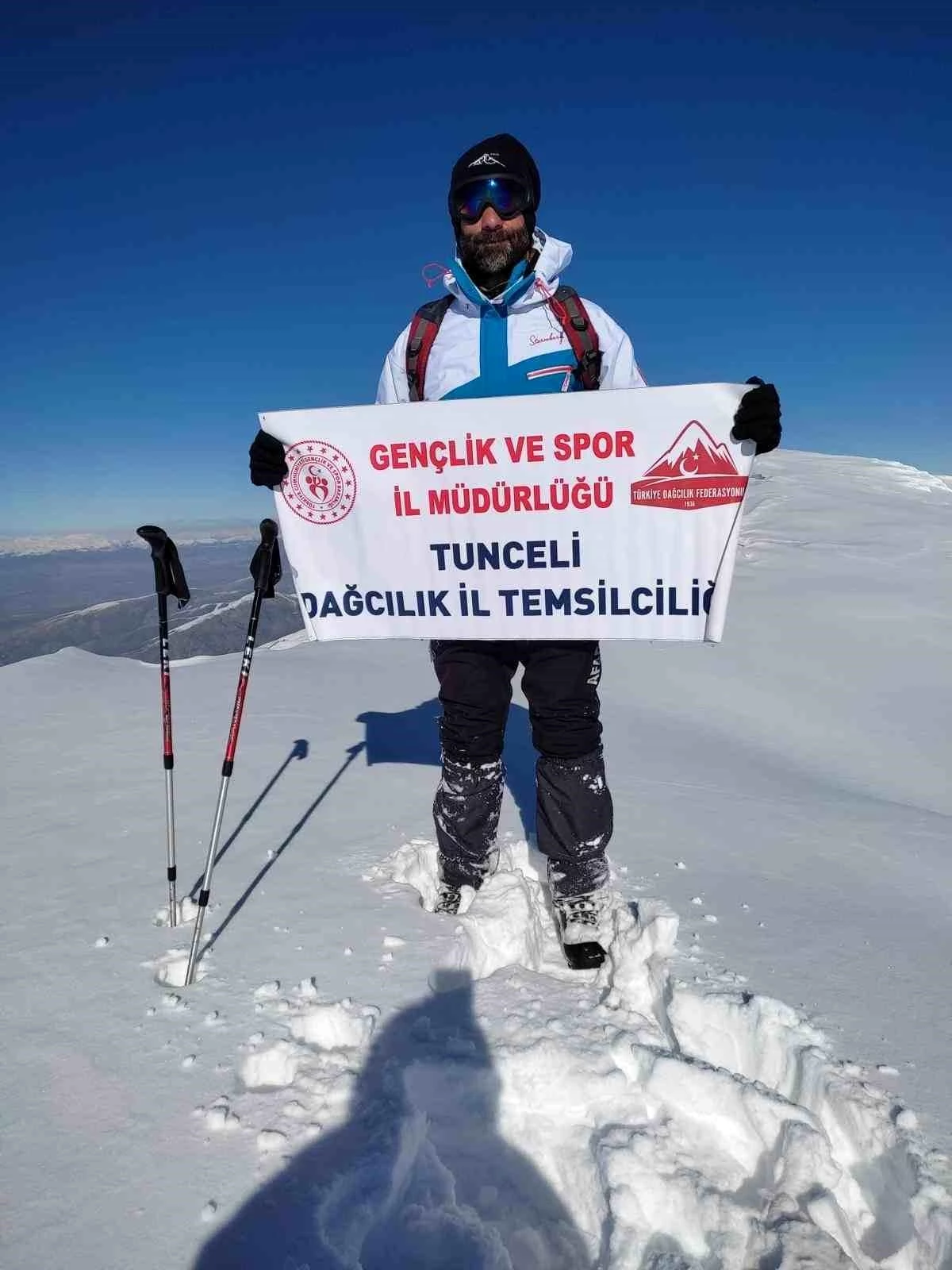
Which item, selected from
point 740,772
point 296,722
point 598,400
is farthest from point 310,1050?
point 740,772

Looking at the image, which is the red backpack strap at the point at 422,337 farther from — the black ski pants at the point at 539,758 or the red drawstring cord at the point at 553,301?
the black ski pants at the point at 539,758

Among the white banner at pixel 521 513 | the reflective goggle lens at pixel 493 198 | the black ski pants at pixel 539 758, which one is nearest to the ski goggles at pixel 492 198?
the reflective goggle lens at pixel 493 198

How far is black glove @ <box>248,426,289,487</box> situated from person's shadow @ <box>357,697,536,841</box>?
1900 millimetres

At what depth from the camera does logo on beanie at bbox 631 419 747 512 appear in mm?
2834

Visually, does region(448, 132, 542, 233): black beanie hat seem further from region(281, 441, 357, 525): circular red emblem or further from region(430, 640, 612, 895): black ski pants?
region(430, 640, 612, 895): black ski pants

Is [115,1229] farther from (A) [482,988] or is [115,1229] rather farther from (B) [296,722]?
(B) [296,722]

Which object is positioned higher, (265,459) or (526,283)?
(526,283)

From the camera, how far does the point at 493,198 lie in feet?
9.12

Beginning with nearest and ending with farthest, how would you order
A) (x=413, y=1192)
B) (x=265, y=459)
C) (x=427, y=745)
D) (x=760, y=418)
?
(x=413, y=1192)
(x=760, y=418)
(x=265, y=459)
(x=427, y=745)

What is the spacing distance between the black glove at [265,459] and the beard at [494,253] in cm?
110

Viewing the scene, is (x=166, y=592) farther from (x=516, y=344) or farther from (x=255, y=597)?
(x=516, y=344)

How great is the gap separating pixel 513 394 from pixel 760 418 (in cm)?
98

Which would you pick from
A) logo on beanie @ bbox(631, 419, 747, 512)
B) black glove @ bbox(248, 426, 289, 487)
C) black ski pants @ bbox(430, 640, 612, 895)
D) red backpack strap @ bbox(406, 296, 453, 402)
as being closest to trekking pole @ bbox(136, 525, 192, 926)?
black glove @ bbox(248, 426, 289, 487)

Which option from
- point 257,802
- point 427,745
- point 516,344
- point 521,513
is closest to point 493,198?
point 516,344
